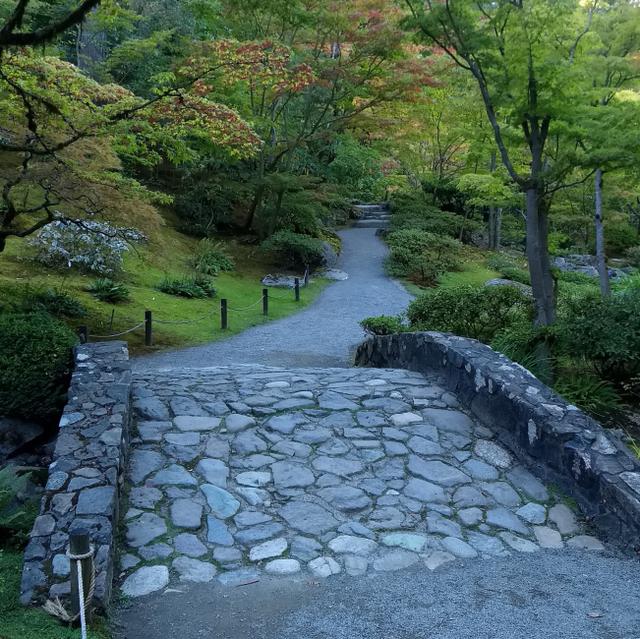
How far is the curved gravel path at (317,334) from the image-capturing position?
1066cm

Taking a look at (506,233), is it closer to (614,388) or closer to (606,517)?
(614,388)

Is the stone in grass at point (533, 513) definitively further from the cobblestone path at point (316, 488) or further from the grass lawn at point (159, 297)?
the grass lawn at point (159, 297)

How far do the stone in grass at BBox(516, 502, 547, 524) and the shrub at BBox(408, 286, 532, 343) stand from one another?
16.1ft

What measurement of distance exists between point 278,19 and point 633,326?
1602cm

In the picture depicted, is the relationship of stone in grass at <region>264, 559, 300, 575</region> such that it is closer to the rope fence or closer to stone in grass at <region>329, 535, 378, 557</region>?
stone in grass at <region>329, 535, 378, 557</region>

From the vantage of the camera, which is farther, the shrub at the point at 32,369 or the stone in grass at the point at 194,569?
the shrub at the point at 32,369

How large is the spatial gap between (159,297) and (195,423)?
9.18 m

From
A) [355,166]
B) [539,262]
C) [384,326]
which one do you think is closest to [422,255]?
[355,166]

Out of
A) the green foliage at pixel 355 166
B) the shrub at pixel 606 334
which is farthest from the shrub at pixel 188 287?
the shrub at pixel 606 334

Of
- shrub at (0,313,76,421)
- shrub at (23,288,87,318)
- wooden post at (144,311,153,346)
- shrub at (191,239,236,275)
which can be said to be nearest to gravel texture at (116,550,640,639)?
shrub at (0,313,76,421)

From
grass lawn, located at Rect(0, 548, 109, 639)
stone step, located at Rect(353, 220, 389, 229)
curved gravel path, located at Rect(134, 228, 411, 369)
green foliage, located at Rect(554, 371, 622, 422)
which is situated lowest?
curved gravel path, located at Rect(134, 228, 411, 369)

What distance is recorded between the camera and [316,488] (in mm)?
4641

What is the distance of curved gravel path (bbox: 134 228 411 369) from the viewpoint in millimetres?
10664

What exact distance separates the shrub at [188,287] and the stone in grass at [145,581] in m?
11.6
